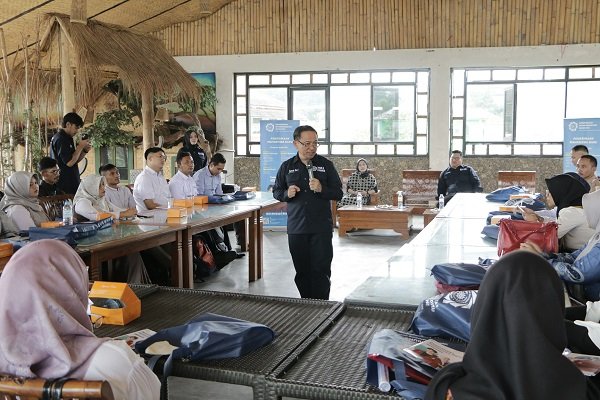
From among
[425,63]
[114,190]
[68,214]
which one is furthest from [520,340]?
[425,63]

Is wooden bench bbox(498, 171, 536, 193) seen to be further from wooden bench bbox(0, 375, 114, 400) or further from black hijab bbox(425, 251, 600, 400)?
wooden bench bbox(0, 375, 114, 400)

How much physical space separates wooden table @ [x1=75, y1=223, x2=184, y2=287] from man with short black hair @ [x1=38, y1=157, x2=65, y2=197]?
4.27ft

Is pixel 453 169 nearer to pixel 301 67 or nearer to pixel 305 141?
pixel 301 67

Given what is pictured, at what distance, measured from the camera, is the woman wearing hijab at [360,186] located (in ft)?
32.2

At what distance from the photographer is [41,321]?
149 cm

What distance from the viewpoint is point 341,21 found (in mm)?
11633

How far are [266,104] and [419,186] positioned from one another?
3.39m

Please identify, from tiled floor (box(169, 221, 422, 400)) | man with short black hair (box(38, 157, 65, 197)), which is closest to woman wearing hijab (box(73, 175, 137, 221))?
man with short black hair (box(38, 157, 65, 197))

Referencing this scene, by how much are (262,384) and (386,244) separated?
6.73m

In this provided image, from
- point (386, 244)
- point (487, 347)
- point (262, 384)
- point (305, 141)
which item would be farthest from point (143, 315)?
point (386, 244)

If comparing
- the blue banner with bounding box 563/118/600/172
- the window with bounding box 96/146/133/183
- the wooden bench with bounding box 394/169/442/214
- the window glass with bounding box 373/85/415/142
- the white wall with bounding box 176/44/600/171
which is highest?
the white wall with bounding box 176/44/600/171

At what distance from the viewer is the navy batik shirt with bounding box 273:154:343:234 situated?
451cm

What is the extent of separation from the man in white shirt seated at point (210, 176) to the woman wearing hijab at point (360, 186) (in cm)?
282

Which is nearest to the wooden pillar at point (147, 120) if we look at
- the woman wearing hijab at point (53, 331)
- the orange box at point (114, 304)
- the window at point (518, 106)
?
the window at point (518, 106)
